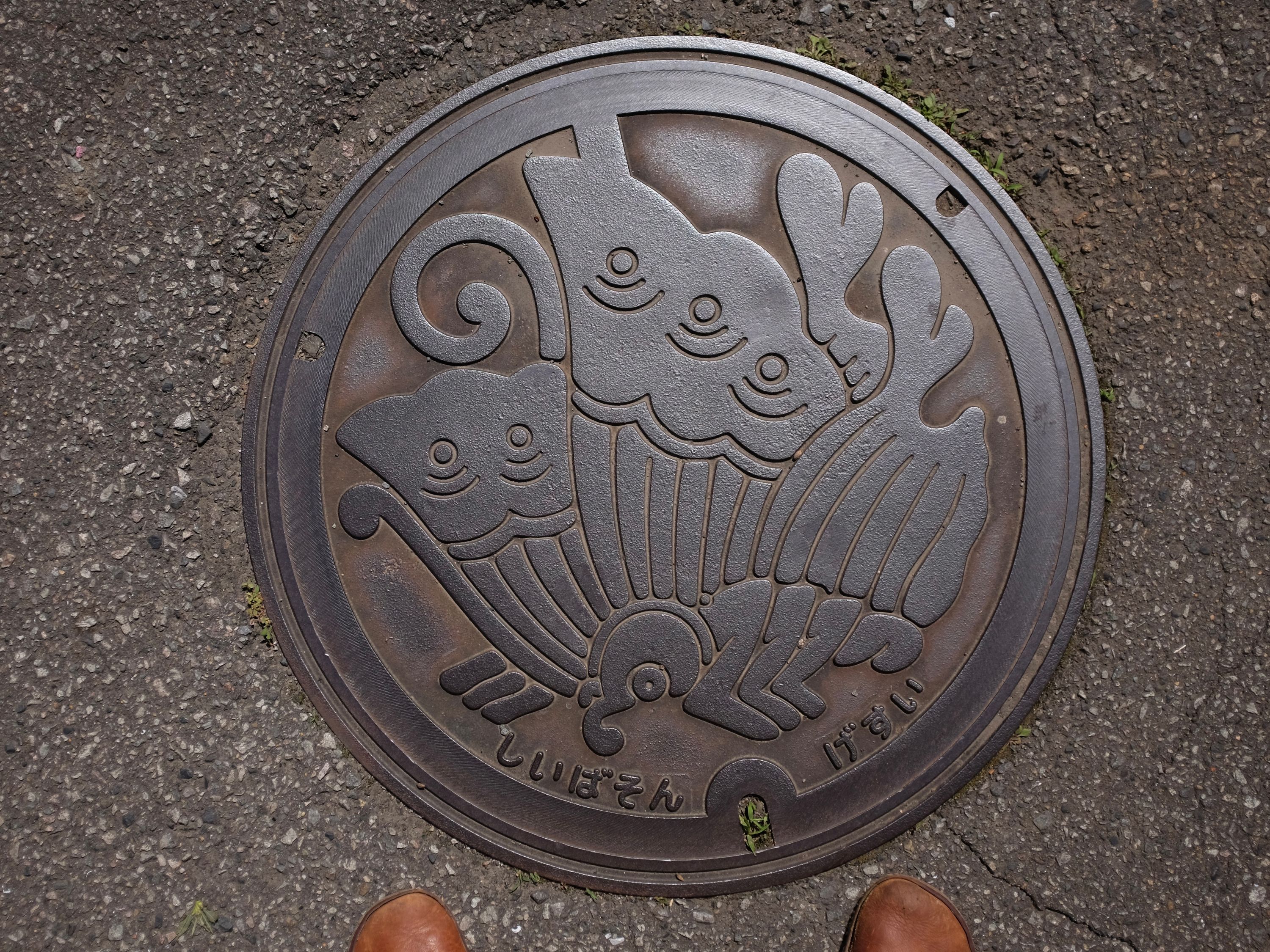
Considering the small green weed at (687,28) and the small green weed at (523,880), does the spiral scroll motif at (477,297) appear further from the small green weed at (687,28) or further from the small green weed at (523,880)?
the small green weed at (523,880)

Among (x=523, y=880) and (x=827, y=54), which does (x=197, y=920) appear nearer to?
(x=523, y=880)

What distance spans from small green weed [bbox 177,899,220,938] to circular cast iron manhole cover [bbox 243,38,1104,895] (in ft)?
1.39

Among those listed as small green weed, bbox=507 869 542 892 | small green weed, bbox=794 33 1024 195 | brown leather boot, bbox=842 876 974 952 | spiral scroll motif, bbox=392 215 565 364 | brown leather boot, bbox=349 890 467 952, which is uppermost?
small green weed, bbox=794 33 1024 195

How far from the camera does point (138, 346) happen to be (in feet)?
5.39

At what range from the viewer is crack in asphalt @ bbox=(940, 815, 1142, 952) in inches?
62.5

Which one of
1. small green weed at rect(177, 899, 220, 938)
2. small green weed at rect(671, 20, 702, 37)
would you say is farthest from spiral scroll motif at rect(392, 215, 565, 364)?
small green weed at rect(177, 899, 220, 938)

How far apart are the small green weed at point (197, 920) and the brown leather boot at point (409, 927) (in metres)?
0.28

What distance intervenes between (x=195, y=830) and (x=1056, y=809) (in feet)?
5.58

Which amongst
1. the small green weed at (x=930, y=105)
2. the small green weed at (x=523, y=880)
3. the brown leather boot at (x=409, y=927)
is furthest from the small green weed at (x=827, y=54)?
the brown leather boot at (x=409, y=927)

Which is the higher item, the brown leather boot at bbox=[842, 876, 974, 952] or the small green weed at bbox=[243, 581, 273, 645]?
the brown leather boot at bbox=[842, 876, 974, 952]

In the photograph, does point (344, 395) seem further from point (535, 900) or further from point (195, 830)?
point (535, 900)

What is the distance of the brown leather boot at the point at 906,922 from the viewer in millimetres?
1559

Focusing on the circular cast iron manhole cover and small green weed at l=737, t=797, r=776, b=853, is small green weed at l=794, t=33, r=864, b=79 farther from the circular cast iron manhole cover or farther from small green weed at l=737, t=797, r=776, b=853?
small green weed at l=737, t=797, r=776, b=853

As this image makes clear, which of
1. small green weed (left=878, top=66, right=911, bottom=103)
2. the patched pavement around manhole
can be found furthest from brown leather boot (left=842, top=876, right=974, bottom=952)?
small green weed (left=878, top=66, right=911, bottom=103)
